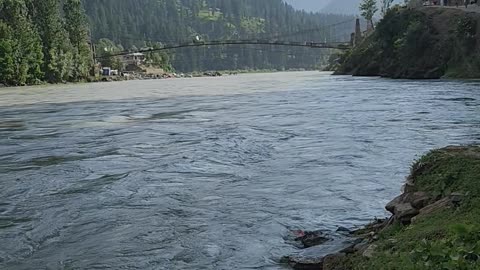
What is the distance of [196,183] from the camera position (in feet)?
37.3

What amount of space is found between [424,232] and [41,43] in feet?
267

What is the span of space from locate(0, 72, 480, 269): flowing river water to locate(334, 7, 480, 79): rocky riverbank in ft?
95.8

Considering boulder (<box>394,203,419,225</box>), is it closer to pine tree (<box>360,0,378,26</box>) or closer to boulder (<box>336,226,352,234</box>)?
boulder (<box>336,226,352,234</box>)

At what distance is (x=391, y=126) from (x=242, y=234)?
12.3 m

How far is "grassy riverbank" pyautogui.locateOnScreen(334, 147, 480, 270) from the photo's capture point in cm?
449

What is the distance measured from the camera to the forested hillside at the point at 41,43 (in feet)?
233

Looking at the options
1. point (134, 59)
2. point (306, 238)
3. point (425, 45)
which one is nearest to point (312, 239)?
point (306, 238)

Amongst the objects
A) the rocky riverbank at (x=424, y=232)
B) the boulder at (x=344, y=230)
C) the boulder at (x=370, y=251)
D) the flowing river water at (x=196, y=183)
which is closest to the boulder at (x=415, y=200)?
the rocky riverbank at (x=424, y=232)

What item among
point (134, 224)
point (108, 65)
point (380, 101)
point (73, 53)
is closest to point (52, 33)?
point (73, 53)

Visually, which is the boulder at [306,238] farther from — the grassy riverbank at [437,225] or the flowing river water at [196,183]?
the grassy riverbank at [437,225]

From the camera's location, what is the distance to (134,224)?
8.57 m

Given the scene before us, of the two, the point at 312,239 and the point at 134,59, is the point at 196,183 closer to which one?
the point at 312,239

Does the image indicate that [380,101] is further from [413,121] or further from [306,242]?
[306,242]

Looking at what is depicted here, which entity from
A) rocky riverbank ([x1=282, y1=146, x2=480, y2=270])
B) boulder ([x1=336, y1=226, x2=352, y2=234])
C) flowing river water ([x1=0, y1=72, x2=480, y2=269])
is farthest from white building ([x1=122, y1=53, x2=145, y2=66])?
rocky riverbank ([x1=282, y1=146, x2=480, y2=270])
